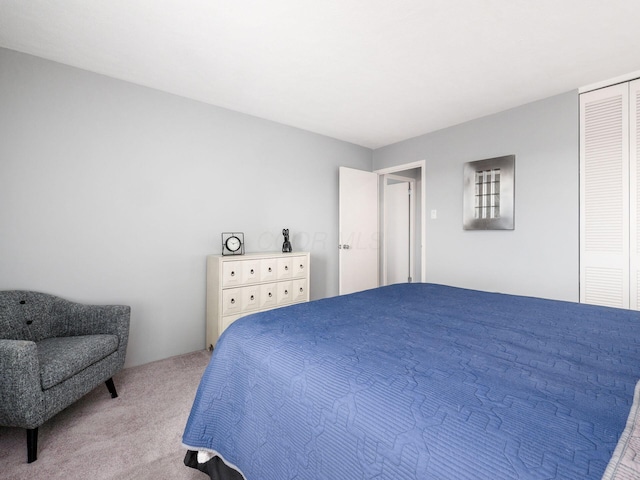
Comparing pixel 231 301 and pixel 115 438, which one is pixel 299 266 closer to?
pixel 231 301

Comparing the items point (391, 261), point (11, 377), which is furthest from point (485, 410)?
point (391, 261)

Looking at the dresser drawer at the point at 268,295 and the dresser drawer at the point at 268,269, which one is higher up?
the dresser drawer at the point at 268,269

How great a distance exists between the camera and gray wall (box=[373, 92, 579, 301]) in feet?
8.80

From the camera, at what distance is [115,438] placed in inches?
65.0

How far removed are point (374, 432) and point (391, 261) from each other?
4475 mm

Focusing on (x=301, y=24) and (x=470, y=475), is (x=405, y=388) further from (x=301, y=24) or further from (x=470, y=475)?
(x=301, y=24)

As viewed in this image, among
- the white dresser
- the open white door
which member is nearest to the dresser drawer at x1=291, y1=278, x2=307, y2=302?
the white dresser

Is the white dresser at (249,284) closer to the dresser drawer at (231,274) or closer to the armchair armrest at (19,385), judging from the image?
the dresser drawer at (231,274)

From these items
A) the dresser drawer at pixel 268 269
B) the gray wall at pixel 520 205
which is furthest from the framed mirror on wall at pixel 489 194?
the dresser drawer at pixel 268 269

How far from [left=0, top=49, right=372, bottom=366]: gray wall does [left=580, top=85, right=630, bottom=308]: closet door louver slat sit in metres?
3.01

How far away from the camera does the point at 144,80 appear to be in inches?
A: 98.9

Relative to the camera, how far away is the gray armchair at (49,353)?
1.45 meters

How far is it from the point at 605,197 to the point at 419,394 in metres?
2.92

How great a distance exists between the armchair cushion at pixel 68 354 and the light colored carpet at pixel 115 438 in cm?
35
